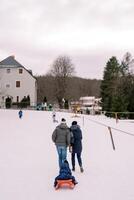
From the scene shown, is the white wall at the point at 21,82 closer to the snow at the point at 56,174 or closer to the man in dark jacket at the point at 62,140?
the snow at the point at 56,174

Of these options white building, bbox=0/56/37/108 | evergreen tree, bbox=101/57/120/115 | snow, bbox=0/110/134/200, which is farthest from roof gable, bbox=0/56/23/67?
snow, bbox=0/110/134/200

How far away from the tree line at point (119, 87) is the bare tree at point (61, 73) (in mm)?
9024

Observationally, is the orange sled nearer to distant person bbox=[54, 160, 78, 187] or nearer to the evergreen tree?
distant person bbox=[54, 160, 78, 187]

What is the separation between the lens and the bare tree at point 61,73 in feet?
338

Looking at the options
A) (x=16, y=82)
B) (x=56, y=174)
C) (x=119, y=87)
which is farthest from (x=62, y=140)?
(x=16, y=82)

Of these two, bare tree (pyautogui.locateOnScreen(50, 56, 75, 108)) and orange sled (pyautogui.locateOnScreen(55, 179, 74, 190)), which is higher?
bare tree (pyautogui.locateOnScreen(50, 56, 75, 108))

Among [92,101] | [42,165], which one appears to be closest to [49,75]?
[92,101]

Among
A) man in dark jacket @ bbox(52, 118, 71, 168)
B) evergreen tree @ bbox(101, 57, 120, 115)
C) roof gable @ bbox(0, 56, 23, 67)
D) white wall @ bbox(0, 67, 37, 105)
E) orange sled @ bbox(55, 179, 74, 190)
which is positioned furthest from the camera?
roof gable @ bbox(0, 56, 23, 67)

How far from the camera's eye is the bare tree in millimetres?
103125

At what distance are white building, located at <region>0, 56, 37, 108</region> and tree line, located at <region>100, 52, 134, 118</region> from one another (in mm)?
15505

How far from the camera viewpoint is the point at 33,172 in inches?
605

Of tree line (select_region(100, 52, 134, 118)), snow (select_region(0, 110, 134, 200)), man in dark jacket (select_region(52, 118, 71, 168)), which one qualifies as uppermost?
tree line (select_region(100, 52, 134, 118))

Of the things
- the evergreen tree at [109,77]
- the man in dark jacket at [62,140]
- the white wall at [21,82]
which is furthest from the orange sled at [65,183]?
the white wall at [21,82]

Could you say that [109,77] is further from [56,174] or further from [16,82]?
[56,174]
